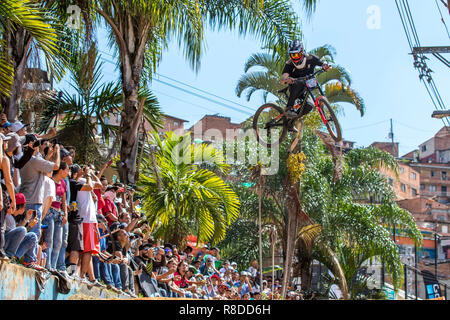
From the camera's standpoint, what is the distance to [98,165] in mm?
13727

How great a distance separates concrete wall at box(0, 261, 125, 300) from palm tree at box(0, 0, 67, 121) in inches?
94.4

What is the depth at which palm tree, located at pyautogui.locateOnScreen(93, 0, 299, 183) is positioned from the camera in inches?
432

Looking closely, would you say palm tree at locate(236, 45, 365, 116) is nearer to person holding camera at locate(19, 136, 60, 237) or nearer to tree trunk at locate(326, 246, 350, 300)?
tree trunk at locate(326, 246, 350, 300)

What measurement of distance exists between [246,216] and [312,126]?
5.36m

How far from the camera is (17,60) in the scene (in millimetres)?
10094

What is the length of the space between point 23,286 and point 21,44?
4.81 metres

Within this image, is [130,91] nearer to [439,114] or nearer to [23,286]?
[23,286]

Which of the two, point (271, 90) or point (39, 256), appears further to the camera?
point (271, 90)

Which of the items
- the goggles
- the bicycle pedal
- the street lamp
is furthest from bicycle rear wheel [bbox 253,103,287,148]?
the street lamp

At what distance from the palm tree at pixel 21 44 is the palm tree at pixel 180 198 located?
157 inches

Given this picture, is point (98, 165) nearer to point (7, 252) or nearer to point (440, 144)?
point (7, 252)

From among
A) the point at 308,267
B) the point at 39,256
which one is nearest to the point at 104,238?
the point at 39,256

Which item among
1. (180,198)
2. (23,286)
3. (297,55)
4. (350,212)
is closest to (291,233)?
(350,212)

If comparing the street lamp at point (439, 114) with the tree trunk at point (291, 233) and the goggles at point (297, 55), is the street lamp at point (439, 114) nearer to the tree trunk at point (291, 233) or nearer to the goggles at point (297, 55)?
the tree trunk at point (291, 233)
